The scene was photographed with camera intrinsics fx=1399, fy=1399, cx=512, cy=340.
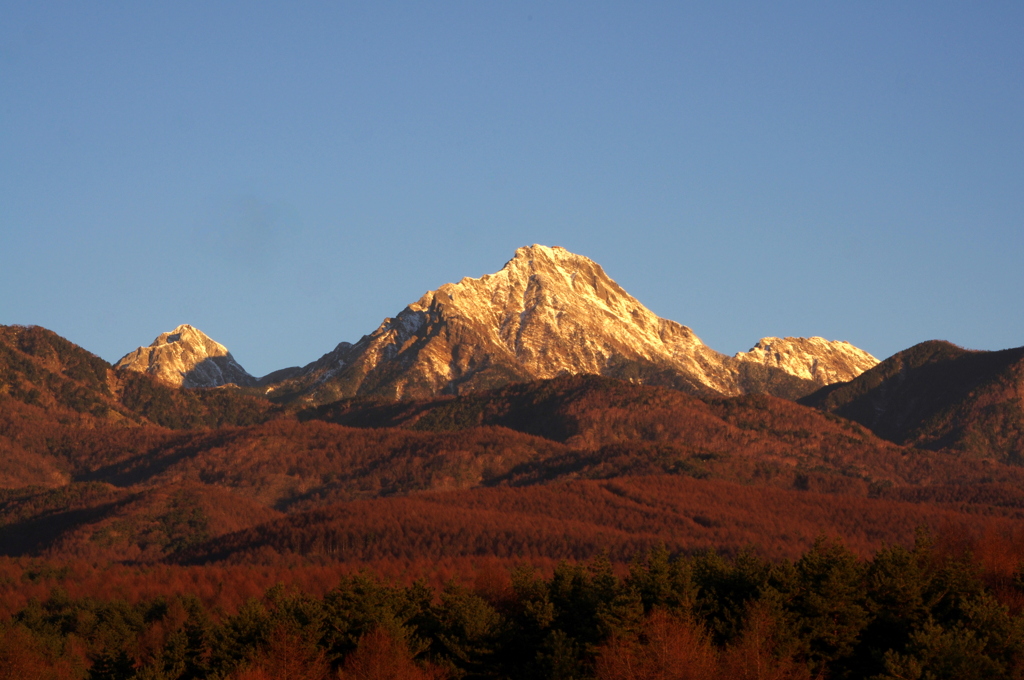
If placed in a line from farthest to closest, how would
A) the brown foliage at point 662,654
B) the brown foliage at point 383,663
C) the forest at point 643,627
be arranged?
the brown foliage at point 383,663 < the forest at point 643,627 < the brown foliage at point 662,654

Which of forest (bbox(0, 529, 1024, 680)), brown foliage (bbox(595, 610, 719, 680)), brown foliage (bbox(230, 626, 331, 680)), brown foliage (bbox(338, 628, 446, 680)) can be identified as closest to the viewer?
brown foliage (bbox(595, 610, 719, 680))

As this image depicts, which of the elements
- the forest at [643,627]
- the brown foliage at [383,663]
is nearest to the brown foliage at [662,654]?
the forest at [643,627]

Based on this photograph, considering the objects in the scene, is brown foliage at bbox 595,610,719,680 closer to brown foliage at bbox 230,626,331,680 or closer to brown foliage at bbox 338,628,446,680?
brown foliage at bbox 338,628,446,680

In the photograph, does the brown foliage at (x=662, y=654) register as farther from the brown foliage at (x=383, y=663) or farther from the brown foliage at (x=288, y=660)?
the brown foliage at (x=288, y=660)

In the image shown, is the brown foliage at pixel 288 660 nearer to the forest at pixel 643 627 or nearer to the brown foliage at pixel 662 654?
the forest at pixel 643 627

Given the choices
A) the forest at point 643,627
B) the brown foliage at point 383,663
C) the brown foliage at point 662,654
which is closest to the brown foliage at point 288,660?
the forest at point 643,627

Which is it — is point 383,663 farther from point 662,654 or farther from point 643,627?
point 662,654

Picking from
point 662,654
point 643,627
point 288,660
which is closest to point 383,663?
point 288,660

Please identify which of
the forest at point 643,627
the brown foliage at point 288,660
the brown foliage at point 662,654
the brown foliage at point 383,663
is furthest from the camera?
the brown foliage at point 288,660

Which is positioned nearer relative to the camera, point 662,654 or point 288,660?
point 662,654

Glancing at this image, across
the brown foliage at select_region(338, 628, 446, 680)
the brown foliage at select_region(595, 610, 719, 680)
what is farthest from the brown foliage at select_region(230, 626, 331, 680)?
the brown foliage at select_region(595, 610, 719, 680)

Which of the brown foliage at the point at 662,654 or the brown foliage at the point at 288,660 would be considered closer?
the brown foliage at the point at 662,654

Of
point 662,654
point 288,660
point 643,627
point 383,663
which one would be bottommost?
point 288,660

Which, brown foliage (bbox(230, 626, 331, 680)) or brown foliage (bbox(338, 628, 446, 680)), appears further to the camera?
brown foliage (bbox(230, 626, 331, 680))
